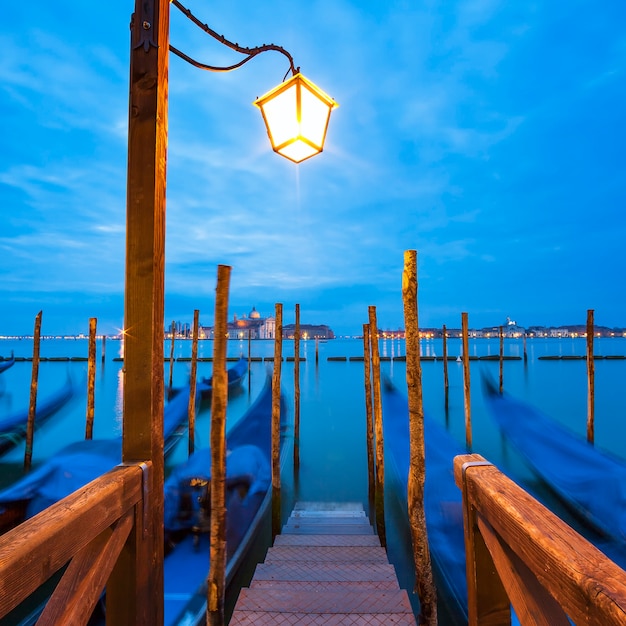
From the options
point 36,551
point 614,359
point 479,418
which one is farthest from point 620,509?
point 614,359

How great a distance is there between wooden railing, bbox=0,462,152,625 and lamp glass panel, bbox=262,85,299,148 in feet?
4.29

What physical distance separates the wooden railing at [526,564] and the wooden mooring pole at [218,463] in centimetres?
126

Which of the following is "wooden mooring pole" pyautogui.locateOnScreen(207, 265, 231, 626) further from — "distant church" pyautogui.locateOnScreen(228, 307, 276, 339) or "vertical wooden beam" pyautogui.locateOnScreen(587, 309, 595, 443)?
"distant church" pyautogui.locateOnScreen(228, 307, 276, 339)

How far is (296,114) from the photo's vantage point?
1.53 meters

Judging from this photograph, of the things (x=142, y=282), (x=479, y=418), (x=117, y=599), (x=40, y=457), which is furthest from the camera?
(x=479, y=418)

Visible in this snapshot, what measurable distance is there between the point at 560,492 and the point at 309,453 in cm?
421

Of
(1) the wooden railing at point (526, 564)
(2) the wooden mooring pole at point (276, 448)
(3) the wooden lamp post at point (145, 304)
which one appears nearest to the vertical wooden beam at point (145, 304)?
(3) the wooden lamp post at point (145, 304)

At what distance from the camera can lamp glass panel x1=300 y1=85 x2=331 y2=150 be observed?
4.97ft

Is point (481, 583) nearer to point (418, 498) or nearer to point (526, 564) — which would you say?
point (526, 564)

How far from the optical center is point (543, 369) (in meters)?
22.0

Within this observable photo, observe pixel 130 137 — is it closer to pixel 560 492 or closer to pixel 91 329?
pixel 560 492

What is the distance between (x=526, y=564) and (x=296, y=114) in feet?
5.15

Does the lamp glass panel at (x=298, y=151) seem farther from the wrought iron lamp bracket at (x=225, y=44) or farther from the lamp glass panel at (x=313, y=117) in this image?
the wrought iron lamp bracket at (x=225, y=44)

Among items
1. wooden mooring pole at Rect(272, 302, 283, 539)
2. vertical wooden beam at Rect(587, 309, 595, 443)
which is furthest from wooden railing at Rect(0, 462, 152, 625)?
vertical wooden beam at Rect(587, 309, 595, 443)
